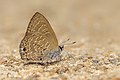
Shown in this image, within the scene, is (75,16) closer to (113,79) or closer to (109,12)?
(109,12)

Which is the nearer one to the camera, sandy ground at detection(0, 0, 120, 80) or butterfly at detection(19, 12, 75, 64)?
sandy ground at detection(0, 0, 120, 80)

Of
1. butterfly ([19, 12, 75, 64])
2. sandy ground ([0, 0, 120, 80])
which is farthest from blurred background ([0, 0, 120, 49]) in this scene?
butterfly ([19, 12, 75, 64])

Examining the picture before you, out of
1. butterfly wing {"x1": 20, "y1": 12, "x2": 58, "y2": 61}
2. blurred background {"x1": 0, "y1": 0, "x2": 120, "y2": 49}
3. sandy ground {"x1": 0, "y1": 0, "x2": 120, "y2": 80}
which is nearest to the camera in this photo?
sandy ground {"x1": 0, "y1": 0, "x2": 120, "y2": 80}

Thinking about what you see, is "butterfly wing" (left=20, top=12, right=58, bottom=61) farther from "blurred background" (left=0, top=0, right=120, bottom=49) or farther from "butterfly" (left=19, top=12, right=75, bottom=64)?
"blurred background" (left=0, top=0, right=120, bottom=49)

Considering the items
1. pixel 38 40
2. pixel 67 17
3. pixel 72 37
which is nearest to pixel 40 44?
pixel 38 40

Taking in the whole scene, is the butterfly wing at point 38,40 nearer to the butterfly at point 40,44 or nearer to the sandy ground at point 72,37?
the butterfly at point 40,44

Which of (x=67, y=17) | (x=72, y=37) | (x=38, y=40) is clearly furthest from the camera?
(x=67, y=17)

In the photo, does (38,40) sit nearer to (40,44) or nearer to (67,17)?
(40,44)
